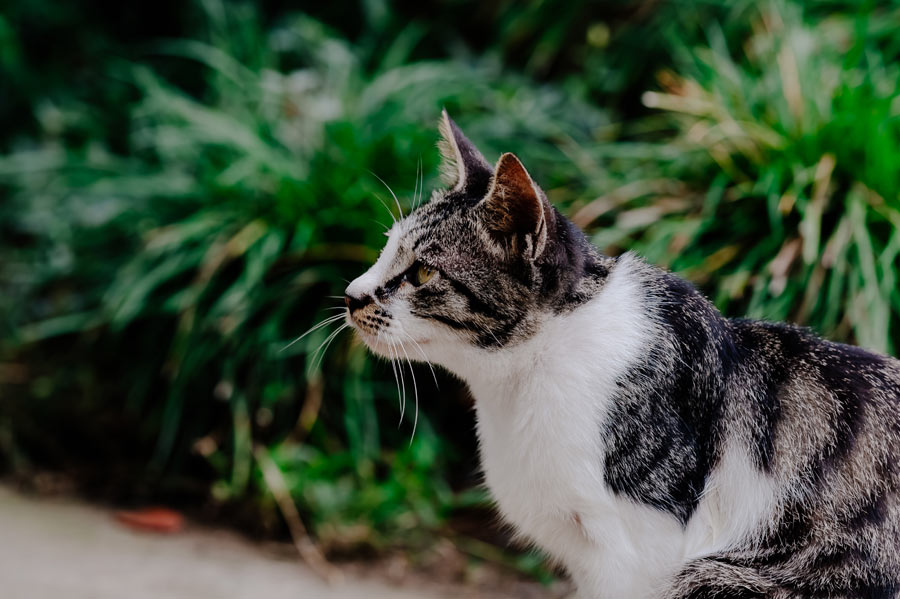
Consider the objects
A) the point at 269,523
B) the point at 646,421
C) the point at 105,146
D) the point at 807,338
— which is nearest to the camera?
the point at 646,421

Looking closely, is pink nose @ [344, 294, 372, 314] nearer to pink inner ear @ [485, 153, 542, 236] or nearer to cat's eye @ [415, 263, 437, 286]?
cat's eye @ [415, 263, 437, 286]

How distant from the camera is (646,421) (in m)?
2.37

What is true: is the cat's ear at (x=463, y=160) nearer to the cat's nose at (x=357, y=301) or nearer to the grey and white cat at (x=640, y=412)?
the grey and white cat at (x=640, y=412)

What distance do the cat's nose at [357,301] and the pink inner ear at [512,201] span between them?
0.41 metres

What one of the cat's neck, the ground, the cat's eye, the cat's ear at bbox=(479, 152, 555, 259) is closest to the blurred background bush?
the ground

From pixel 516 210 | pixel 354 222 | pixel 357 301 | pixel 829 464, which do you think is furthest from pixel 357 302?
pixel 354 222

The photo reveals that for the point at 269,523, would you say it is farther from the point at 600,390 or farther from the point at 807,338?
the point at 807,338

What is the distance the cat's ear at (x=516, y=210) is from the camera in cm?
235

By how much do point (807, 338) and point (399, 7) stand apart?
4446 millimetres

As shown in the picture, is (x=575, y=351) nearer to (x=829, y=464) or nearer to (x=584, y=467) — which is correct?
(x=584, y=467)

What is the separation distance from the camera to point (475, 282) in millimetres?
2504

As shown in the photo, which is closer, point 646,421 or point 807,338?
point 646,421

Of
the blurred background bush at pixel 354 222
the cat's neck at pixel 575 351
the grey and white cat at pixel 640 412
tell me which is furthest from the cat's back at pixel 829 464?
the blurred background bush at pixel 354 222

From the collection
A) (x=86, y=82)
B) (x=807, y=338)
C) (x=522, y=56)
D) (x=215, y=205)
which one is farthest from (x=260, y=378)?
(x=86, y=82)
